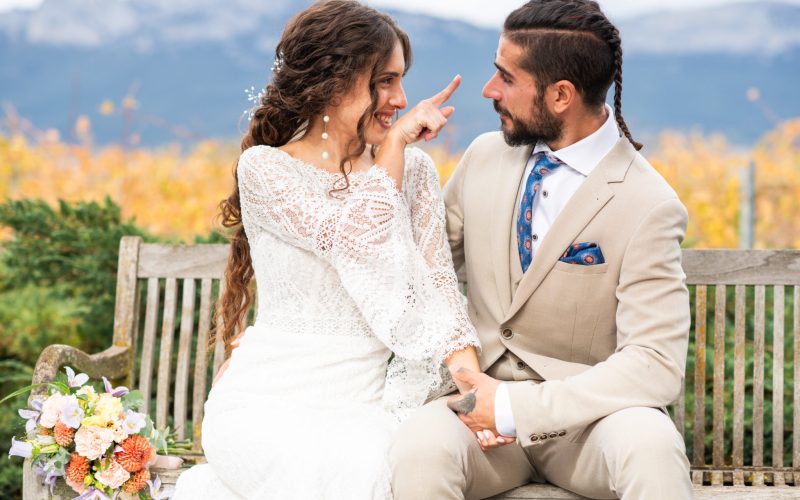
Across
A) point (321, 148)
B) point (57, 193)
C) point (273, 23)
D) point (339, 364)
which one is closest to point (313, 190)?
point (321, 148)

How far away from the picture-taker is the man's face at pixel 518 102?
303cm

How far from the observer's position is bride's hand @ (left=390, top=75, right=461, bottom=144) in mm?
2867

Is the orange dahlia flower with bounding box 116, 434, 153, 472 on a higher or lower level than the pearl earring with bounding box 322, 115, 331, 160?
lower

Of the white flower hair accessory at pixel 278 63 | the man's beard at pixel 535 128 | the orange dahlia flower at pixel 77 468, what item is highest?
the white flower hair accessory at pixel 278 63

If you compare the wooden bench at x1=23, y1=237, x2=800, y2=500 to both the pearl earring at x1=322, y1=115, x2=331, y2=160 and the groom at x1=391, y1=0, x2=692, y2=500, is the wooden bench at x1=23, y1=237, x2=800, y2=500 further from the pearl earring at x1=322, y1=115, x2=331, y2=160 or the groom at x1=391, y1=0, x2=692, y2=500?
the pearl earring at x1=322, y1=115, x2=331, y2=160

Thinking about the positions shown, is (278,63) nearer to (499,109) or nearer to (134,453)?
(499,109)

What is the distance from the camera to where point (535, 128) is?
3.04 meters

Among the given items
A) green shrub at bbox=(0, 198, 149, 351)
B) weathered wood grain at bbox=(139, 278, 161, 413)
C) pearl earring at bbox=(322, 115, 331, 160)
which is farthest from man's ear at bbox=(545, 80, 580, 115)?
green shrub at bbox=(0, 198, 149, 351)

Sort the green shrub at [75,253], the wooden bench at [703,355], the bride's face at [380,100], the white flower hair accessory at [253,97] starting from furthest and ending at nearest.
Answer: the green shrub at [75,253] < the wooden bench at [703,355] < the white flower hair accessory at [253,97] < the bride's face at [380,100]

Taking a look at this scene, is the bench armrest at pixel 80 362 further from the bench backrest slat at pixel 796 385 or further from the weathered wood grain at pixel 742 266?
the bench backrest slat at pixel 796 385

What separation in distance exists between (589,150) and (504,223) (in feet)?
1.20

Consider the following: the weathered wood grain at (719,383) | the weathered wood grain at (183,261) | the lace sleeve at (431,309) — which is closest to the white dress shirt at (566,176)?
the lace sleeve at (431,309)

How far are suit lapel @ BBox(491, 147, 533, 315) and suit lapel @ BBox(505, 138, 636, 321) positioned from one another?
0.07m

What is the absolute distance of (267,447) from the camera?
271 centimetres
